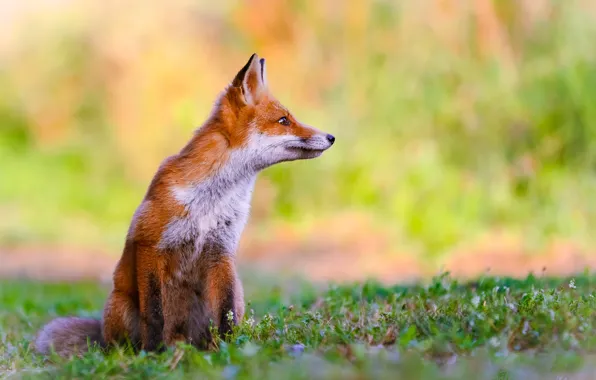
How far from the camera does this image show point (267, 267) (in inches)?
525

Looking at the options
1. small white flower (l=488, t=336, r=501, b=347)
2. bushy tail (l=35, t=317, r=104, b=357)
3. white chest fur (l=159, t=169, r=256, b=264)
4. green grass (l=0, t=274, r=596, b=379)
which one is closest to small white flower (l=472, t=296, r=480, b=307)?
green grass (l=0, t=274, r=596, b=379)

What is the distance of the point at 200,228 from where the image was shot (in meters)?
5.60

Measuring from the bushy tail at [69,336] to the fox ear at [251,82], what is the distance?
2.14 metres

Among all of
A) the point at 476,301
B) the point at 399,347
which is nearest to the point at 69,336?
the point at 399,347

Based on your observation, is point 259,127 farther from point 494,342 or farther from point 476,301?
point 494,342

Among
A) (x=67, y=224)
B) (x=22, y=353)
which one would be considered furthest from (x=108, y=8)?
(x=22, y=353)

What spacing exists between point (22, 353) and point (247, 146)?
7.46 feet

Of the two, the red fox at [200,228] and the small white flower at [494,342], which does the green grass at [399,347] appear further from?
the red fox at [200,228]

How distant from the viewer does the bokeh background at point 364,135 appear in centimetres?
1310

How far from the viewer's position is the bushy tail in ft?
19.8

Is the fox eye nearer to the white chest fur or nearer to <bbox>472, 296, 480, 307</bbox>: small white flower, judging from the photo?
the white chest fur

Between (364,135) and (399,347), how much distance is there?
33.9ft

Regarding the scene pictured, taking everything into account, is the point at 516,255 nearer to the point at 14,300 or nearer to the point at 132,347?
the point at 14,300

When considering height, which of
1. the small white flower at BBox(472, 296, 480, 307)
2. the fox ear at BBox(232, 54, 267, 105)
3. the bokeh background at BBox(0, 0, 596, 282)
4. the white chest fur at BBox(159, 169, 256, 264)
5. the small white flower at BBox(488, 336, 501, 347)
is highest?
the bokeh background at BBox(0, 0, 596, 282)
